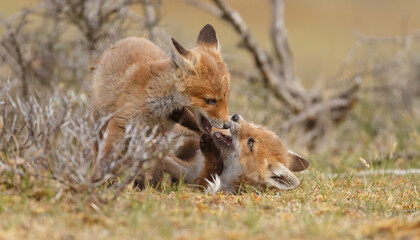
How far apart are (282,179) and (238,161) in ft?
1.79

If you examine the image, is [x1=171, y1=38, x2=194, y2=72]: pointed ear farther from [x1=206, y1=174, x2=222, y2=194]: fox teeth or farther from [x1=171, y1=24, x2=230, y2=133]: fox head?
[x1=206, y1=174, x2=222, y2=194]: fox teeth

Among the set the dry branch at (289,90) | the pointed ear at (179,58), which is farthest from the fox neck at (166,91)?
the dry branch at (289,90)

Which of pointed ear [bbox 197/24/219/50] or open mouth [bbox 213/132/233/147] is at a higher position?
pointed ear [bbox 197/24/219/50]

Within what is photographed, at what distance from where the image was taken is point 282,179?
5434 millimetres

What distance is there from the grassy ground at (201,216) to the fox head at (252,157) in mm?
839

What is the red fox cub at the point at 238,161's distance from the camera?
550 centimetres

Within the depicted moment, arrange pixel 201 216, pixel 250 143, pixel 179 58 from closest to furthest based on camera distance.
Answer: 1. pixel 201 216
2. pixel 179 58
3. pixel 250 143

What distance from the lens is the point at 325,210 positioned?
4086mm

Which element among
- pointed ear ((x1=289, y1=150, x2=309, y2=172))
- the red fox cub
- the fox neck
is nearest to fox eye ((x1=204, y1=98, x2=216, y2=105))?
the fox neck

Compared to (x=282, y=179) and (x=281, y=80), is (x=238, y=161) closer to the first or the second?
(x=282, y=179)

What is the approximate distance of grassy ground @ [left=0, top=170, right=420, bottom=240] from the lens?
10.4ft

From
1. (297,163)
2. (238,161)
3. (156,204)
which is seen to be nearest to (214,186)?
(238,161)

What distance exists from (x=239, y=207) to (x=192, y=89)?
58.7 inches

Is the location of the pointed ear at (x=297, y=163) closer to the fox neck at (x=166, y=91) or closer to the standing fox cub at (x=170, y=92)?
the standing fox cub at (x=170, y=92)
